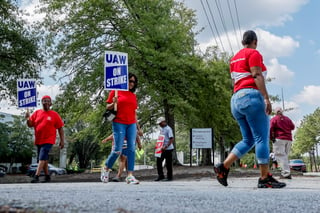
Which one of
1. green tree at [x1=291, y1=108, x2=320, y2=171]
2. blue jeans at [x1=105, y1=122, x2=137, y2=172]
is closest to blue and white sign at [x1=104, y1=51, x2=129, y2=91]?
blue jeans at [x1=105, y1=122, x2=137, y2=172]

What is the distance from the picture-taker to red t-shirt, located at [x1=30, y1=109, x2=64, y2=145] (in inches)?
334

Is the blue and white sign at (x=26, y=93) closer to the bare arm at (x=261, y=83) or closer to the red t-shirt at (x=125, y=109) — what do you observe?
the red t-shirt at (x=125, y=109)

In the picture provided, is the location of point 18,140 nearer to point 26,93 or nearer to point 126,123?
point 26,93

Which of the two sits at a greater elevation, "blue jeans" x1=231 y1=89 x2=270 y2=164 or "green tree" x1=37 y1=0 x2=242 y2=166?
"green tree" x1=37 y1=0 x2=242 y2=166

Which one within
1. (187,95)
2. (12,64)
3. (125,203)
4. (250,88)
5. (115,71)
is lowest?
(125,203)

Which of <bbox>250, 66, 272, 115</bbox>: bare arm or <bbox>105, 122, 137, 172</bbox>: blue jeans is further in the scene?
<bbox>105, 122, 137, 172</bbox>: blue jeans

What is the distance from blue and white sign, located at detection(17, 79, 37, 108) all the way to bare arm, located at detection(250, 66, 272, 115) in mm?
6661

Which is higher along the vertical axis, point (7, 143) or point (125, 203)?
point (7, 143)

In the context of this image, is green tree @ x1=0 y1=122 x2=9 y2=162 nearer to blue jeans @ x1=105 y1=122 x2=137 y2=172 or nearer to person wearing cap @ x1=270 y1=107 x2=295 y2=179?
person wearing cap @ x1=270 y1=107 x2=295 y2=179

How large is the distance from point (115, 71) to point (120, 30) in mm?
9394

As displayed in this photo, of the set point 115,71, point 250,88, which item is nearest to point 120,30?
point 115,71

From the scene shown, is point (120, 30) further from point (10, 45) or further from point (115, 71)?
point (115, 71)

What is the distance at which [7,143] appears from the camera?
48.3 metres

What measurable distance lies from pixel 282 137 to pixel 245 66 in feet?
17.0
